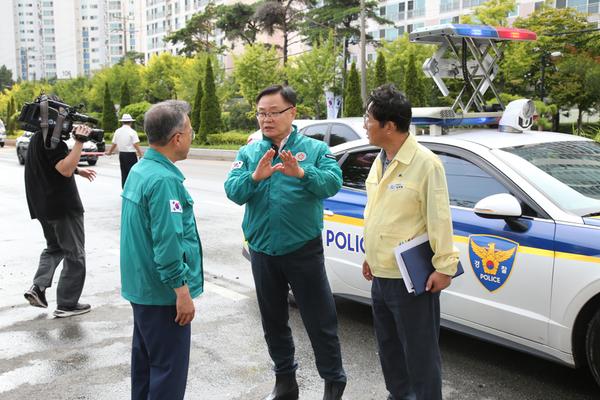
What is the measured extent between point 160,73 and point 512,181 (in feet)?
168

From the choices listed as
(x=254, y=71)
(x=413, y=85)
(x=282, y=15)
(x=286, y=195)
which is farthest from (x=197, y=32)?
(x=286, y=195)

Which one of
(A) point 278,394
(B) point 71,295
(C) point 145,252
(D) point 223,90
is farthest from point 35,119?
(D) point 223,90

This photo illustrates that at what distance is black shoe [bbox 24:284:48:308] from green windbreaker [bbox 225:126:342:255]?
2699 mm

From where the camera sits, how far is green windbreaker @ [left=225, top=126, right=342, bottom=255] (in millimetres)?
3258

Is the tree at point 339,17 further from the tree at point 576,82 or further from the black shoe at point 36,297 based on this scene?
the black shoe at point 36,297

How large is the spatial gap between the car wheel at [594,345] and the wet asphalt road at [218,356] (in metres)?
0.31

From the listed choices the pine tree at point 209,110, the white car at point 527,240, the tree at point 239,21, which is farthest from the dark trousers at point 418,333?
the tree at point 239,21

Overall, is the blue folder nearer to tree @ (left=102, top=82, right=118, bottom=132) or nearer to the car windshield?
the car windshield

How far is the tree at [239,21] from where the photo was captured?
57591 millimetres

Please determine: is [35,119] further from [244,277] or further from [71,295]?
[244,277]

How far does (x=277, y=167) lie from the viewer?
308 cm

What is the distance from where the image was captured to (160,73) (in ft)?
170

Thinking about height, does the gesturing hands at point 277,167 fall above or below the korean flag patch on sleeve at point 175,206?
above

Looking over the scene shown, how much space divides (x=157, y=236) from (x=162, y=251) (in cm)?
7
